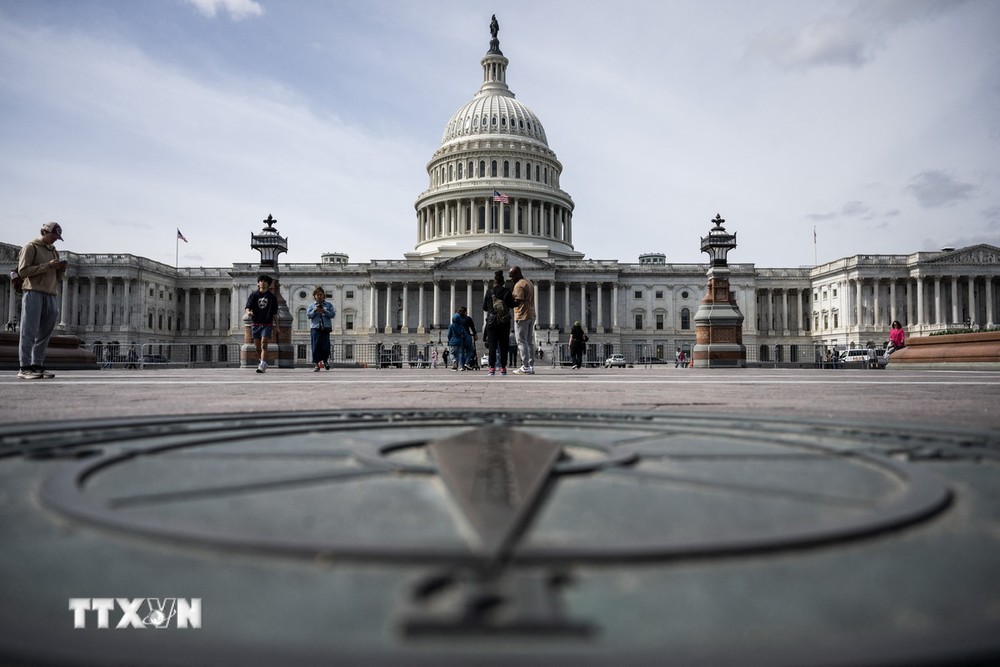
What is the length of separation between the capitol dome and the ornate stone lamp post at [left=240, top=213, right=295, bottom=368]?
157 ft

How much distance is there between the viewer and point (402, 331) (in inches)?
2896

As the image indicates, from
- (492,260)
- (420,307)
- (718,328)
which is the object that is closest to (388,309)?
(420,307)

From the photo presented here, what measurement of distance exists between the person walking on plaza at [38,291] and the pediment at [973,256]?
3183 inches

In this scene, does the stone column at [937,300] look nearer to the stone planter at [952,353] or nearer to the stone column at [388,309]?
the stone column at [388,309]

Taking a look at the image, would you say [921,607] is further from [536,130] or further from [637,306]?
[536,130]

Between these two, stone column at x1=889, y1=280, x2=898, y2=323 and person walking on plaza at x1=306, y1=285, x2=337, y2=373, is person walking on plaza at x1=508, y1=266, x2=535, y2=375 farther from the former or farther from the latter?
stone column at x1=889, y1=280, x2=898, y2=323

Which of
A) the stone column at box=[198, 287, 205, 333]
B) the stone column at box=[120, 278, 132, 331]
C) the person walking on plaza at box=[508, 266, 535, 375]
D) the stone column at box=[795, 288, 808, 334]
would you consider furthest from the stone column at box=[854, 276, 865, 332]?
the stone column at box=[120, 278, 132, 331]

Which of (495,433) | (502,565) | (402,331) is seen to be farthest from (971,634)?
(402,331)

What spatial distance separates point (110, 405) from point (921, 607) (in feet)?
16.2

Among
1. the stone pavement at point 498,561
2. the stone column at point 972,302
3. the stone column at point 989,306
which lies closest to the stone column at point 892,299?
the stone column at point 972,302

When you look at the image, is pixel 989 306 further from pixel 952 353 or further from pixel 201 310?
pixel 201 310

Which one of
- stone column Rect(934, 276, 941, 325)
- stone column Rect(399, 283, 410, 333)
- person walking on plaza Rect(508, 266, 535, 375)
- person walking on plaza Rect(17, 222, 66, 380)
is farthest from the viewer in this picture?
stone column Rect(399, 283, 410, 333)

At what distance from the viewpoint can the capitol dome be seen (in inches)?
3012

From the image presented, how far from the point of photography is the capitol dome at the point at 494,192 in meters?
76.5
